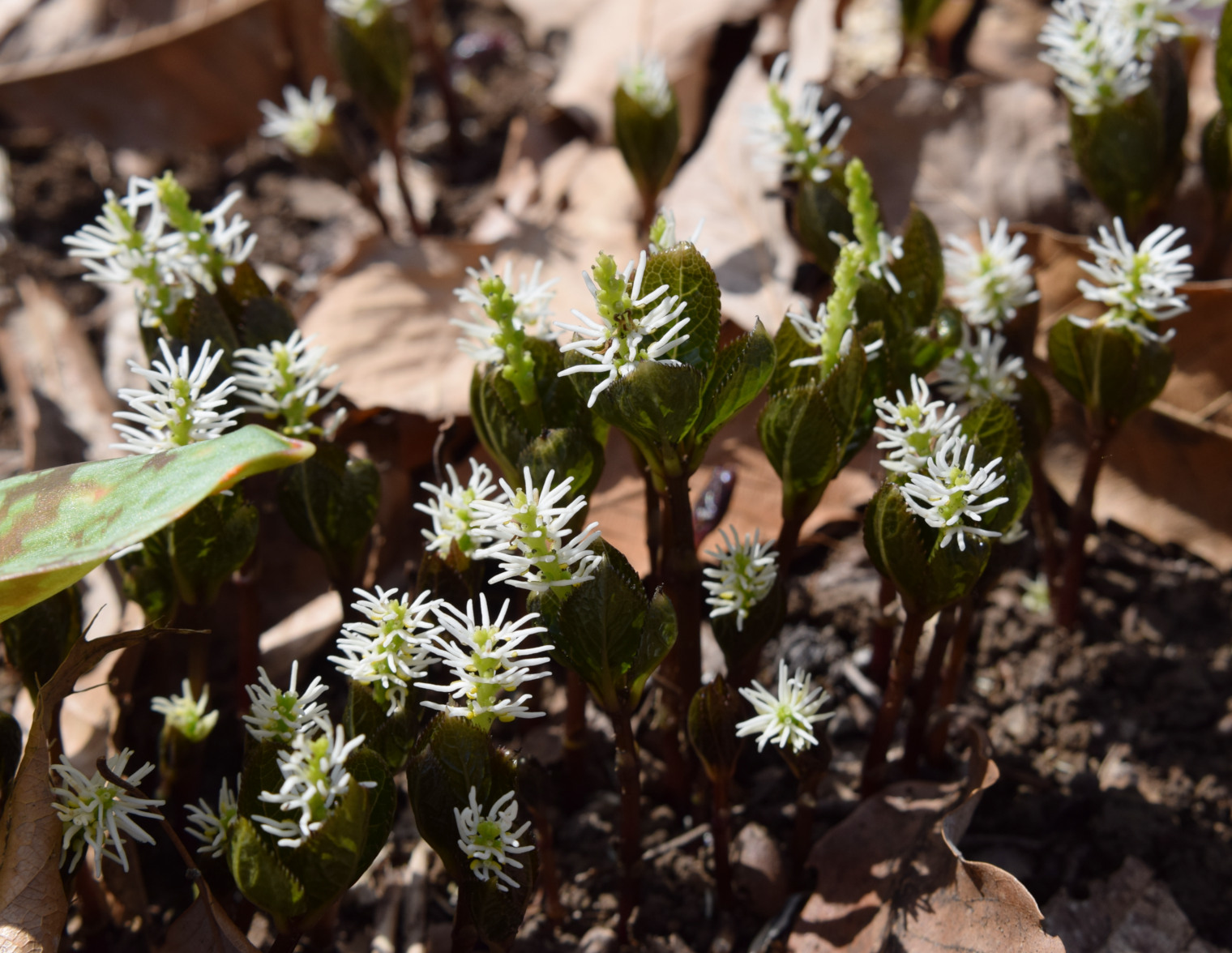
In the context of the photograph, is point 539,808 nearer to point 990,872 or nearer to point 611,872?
Answer: point 611,872

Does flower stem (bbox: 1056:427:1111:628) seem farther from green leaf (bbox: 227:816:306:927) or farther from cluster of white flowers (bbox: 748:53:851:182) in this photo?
green leaf (bbox: 227:816:306:927)

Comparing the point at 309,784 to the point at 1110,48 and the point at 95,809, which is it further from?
the point at 1110,48

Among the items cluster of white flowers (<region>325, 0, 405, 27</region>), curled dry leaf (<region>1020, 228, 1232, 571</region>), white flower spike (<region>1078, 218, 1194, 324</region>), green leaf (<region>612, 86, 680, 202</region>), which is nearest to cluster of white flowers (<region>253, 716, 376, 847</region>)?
white flower spike (<region>1078, 218, 1194, 324</region>)

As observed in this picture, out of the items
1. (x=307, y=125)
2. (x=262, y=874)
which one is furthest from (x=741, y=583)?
(x=307, y=125)

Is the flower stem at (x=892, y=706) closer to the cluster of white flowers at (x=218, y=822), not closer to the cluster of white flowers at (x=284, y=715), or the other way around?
the cluster of white flowers at (x=284, y=715)

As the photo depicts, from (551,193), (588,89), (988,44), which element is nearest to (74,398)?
(551,193)

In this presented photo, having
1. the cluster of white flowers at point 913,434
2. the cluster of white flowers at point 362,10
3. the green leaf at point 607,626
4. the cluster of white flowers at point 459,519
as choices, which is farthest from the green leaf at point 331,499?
the cluster of white flowers at point 362,10
